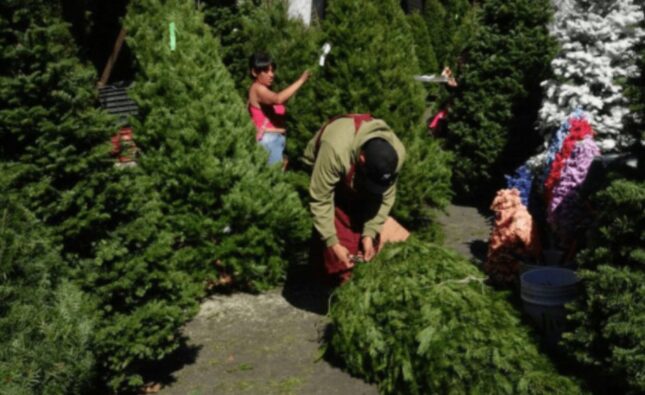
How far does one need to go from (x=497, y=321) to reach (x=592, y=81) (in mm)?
4069

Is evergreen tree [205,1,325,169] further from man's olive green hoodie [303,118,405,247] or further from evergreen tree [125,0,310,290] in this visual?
man's olive green hoodie [303,118,405,247]

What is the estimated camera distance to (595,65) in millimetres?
7500

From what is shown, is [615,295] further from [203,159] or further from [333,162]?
[203,159]

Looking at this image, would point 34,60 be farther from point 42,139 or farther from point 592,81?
point 592,81

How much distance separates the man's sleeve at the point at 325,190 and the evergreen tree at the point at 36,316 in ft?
5.96

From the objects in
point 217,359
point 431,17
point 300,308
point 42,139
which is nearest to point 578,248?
point 300,308

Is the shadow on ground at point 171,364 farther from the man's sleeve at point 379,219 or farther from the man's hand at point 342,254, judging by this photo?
the man's sleeve at point 379,219

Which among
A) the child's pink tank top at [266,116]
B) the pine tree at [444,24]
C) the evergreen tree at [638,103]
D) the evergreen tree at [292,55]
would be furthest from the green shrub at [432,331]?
the pine tree at [444,24]

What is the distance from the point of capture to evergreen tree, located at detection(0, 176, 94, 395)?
353 centimetres

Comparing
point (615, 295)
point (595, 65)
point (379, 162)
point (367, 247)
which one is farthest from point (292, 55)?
point (615, 295)

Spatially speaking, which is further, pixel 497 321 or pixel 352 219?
pixel 352 219

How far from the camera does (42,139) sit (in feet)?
14.1

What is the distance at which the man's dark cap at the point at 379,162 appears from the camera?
16.6 feet

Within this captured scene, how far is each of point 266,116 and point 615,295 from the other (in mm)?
4972
